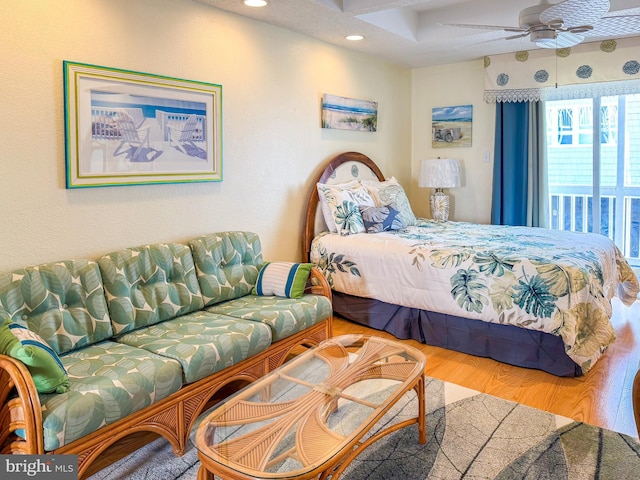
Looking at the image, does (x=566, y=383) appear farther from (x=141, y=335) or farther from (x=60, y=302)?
(x=60, y=302)

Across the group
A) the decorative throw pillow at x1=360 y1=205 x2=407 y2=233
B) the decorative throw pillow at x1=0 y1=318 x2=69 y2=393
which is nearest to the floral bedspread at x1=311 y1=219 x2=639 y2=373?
the decorative throw pillow at x1=360 y1=205 x2=407 y2=233

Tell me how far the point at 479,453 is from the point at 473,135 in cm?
377

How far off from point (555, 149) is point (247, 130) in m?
3.20

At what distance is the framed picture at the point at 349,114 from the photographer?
433cm

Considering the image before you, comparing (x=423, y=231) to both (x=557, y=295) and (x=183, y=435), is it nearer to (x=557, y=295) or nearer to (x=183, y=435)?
(x=557, y=295)

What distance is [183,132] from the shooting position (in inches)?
123

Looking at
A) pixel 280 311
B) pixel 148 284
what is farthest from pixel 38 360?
pixel 280 311

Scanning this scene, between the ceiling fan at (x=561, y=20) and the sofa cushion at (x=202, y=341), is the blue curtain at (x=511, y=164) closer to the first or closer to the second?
the ceiling fan at (x=561, y=20)

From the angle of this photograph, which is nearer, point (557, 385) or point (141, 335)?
point (141, 335)

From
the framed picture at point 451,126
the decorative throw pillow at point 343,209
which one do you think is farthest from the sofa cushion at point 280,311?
the framed picture at point 451,126

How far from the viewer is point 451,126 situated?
17.7 ft

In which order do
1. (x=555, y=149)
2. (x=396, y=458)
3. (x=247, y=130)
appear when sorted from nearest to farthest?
(x=396, y=458), (x=247, y=130), (x=555, y=149)

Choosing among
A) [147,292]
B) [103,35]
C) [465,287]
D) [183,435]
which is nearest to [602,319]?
[465,287]

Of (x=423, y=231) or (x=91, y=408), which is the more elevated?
(x=423, y=231)
